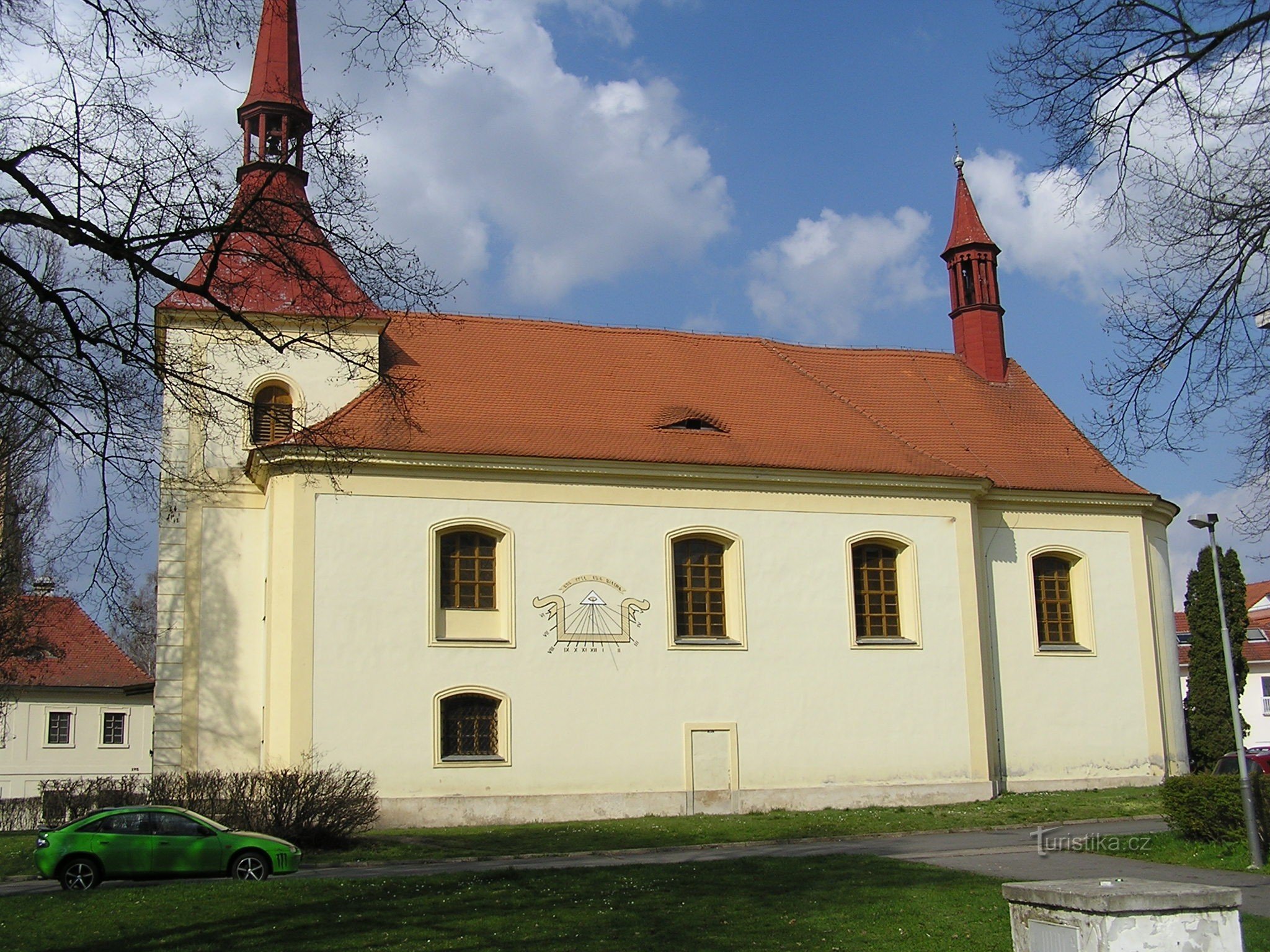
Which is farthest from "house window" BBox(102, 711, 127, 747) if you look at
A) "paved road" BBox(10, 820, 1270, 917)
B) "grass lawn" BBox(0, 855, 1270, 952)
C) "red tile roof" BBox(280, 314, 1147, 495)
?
"grass lawn" BBox(0, 855, 1270, 952)

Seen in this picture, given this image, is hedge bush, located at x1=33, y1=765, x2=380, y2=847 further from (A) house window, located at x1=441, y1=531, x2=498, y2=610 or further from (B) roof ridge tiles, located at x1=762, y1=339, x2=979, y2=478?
(B) roof ridge tiles, located at x1=762, y1=339, x2=979, y2=478

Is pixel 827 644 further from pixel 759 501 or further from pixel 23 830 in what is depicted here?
pixel 23 830

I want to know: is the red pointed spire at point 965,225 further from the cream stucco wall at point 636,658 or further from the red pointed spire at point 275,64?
the red pointed spire at point 275,64

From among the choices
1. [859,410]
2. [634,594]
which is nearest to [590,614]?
[634,594]

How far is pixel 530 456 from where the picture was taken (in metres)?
22.9

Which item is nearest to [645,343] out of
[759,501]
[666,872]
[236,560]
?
[759,501]

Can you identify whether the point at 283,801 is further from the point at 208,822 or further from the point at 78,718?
the point at 78,718

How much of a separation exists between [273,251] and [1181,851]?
513 inches

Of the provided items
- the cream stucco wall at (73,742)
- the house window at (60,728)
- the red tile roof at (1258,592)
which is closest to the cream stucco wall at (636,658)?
the cream stucco wall at (73,742)

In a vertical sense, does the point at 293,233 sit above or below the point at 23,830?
above

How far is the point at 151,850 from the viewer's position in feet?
49.8

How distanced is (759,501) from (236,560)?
998 centimetres

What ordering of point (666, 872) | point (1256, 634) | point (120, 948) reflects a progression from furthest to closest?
point (1256, 634) < point (666, 872) < point (120, 948)

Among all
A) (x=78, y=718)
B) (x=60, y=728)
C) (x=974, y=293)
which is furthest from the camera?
(x=78, y=718)
